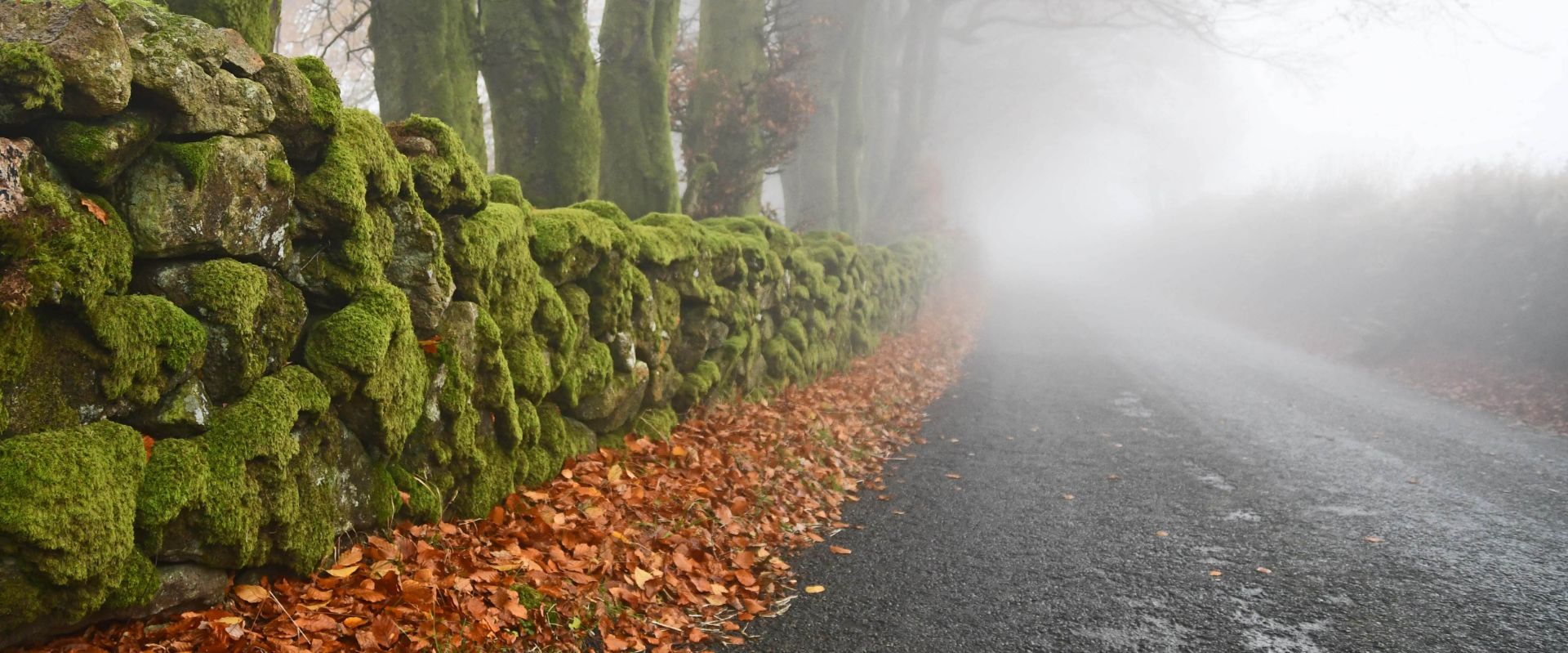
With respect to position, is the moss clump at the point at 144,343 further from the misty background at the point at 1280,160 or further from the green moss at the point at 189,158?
the misty background at the point at 1280,160

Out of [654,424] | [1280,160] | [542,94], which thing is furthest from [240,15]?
[1280,160]

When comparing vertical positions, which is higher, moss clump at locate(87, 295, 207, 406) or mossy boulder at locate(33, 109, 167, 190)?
mossy boulder at locate(33, 109, 167, 190)

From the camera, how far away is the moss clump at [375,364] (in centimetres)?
334

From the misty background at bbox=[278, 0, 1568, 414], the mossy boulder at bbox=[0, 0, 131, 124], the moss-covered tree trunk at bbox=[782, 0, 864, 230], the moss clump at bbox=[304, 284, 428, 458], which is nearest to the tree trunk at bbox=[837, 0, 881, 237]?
the moss-covered tree trunk at bbox=[782, 0, 864, 230]

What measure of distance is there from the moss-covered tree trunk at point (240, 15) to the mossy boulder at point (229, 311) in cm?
155

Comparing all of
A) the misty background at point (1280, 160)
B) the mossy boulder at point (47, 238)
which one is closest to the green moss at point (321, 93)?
the mossy boulder at point (47, 238)

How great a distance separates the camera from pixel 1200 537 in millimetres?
5215

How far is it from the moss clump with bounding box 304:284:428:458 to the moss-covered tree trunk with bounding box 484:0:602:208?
15.2 ft

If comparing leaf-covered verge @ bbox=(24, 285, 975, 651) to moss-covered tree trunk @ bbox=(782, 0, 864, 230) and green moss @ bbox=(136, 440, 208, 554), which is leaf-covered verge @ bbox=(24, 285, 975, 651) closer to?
green moss @ bbox=(136, 440, 208, 554)

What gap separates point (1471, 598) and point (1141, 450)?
3439 millimetres

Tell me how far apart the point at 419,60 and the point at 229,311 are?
5.10 meters

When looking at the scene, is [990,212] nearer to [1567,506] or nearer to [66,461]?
[1567,506]

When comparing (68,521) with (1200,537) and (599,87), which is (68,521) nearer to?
(1200,537)

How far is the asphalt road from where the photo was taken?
3904mm
